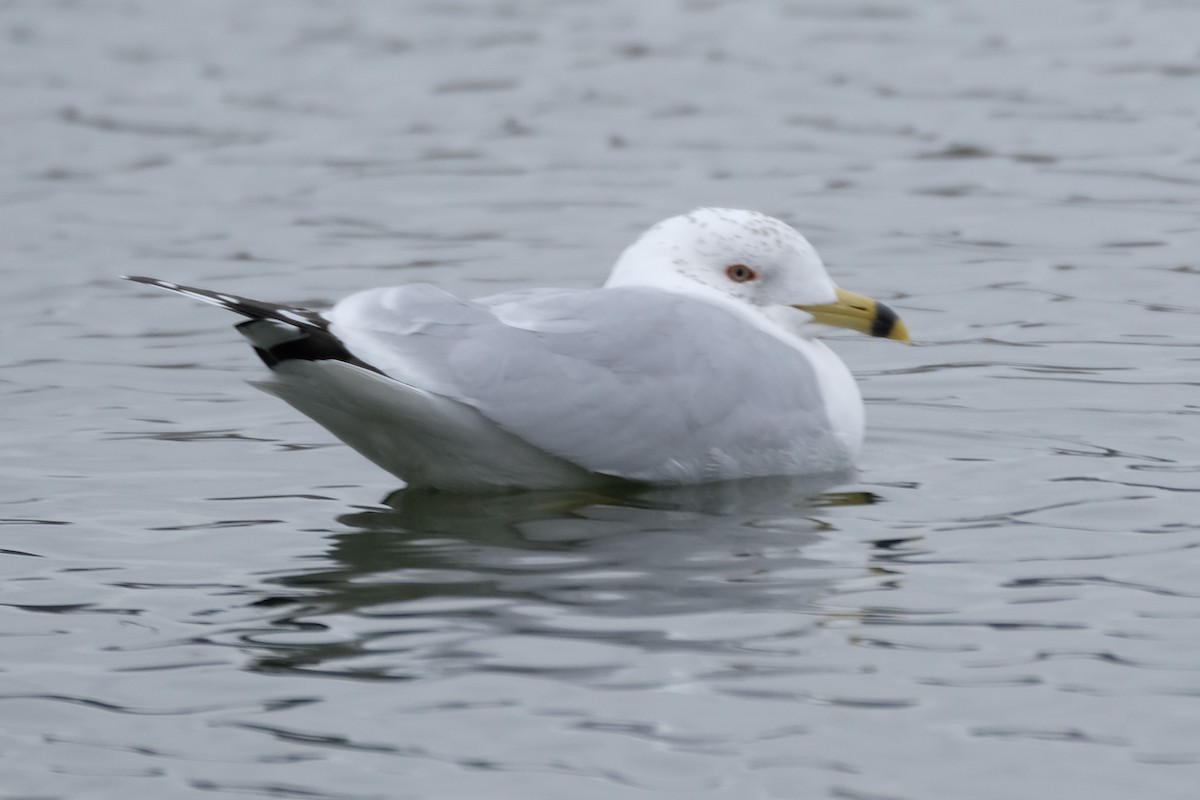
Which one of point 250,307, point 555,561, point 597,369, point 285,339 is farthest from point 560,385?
point 250,307

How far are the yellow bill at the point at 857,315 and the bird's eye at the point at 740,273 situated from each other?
20 cm

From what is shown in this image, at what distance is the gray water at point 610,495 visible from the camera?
15.5 ft

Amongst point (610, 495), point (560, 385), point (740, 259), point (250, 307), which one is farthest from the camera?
point (740, 259)

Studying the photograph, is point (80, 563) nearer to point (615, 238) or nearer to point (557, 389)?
point (557, 389)

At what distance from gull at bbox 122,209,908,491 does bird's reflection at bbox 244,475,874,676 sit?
11 cm

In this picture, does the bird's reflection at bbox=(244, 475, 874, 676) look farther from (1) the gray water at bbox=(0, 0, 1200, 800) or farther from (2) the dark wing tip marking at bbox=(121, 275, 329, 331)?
(2) the dark wing tip marking at bbox=(121, 275, 329, 331)

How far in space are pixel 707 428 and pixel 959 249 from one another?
14.1 ft

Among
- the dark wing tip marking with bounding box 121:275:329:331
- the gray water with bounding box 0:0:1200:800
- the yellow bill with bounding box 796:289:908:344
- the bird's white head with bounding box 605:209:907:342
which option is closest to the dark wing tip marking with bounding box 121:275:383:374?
the dark wing tip marking with bounding box 121:275:329:331

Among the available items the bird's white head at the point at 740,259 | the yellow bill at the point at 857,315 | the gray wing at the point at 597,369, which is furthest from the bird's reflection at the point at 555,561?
the bird's white head at the point at 740,259

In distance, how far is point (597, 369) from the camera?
21.4ft

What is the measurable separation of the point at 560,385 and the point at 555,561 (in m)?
0.65

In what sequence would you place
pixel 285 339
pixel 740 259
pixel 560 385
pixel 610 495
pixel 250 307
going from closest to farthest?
pixel 250 307 < pixel 285 339 < pixel 560 385 < pixel 610 495 < pixel 740 259

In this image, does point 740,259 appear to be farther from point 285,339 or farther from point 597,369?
point 285,339

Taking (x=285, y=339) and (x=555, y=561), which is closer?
(x=555, y=561)
